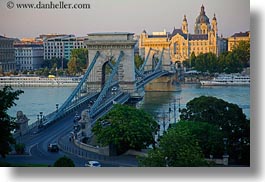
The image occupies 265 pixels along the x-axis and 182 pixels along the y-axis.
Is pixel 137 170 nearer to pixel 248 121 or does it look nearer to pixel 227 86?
pixel 248 121

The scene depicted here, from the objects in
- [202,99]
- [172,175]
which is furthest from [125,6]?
Answer: [172,175]

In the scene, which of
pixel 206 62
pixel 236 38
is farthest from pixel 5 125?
pixel 206 62

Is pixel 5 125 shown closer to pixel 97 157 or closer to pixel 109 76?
pixel 97 157

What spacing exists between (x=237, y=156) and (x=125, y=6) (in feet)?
6.66

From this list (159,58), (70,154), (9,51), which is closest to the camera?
(70,154)

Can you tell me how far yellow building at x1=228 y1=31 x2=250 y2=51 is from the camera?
654 cm

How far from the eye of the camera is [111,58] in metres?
10.2

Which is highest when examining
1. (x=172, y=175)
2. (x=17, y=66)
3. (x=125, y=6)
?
(x=125, y=6)

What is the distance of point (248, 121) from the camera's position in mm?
6477

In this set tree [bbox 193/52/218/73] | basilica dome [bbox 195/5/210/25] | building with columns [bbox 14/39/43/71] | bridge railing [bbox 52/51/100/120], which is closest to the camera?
basilica dome [bbox 195/5/210/25]

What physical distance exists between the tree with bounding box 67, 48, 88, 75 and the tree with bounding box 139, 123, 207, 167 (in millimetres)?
2784

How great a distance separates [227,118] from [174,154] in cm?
122

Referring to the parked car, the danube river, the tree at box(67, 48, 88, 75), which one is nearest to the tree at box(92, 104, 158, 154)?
the parked car

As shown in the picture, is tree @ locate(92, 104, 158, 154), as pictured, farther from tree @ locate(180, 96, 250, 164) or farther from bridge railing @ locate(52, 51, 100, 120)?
bridge railing @ locate(52, 51, 100, 120)
